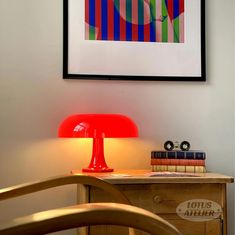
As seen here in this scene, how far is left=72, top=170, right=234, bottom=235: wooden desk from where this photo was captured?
166cm

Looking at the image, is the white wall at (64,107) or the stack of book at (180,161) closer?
the stack of book at (180,161)

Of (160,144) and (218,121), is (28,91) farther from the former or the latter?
(218,121)

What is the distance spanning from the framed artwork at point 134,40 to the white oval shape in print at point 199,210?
79 centimetres

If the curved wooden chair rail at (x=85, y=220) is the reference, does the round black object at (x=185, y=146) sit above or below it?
above

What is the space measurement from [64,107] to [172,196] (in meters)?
0.80

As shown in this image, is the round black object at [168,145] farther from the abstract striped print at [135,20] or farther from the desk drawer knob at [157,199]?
the abstract striped print at [135,20]

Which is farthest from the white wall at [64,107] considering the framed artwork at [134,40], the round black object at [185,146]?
the round black object at [185,146]

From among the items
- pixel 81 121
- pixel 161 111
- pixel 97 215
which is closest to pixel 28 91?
pixel 81 121

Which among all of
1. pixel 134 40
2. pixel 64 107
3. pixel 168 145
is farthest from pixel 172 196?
pixel 134 40

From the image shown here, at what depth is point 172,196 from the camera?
1.69 meters

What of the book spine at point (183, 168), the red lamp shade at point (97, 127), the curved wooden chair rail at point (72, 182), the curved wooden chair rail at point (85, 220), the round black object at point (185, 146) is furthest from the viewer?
the round black object at point (185, 146)

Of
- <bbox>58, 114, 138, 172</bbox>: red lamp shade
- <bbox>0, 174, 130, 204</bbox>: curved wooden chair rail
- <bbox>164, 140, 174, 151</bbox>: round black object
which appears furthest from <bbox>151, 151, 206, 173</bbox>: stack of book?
<bbox>0, 174, 130, 204</bbox>: curved wooden chair rail

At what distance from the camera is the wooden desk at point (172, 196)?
65.3 inches

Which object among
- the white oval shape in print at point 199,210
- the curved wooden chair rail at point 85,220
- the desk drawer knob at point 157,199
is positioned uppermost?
the curved wooden chair rail at point 85,220
